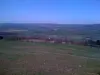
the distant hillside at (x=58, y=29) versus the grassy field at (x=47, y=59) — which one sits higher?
the distant hillside at (x=58, y=29)

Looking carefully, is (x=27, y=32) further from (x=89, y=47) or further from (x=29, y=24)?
(x=89, y=47)

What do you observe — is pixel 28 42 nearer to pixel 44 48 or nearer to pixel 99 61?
pixel 44 48

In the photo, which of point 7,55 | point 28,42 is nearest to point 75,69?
point 28,42

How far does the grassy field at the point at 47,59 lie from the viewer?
242cm

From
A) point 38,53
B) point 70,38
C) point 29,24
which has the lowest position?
point 38,53

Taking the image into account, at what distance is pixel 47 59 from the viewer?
248cm

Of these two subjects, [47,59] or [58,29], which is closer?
[47,59]

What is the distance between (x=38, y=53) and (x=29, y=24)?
1.33ft

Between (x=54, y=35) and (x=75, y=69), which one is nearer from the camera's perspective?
(x=75, y=69)

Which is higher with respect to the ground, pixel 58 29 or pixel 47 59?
pixel 58 29

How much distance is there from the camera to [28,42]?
2568 millimetres

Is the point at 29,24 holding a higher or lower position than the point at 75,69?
higher

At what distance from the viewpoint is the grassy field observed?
2422 mm

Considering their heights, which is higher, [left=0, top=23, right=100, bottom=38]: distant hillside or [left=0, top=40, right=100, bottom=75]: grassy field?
[left=0, top=23, right=100, bottom=38]: distant hillside
